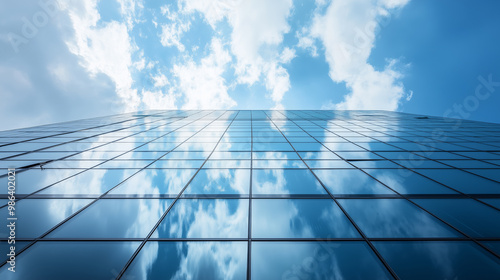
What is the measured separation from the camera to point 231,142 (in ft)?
40.3

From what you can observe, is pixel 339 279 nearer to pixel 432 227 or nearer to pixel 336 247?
pixel 336 247

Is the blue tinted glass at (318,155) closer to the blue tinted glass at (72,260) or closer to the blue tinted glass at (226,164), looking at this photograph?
the blue tinted glass at (226,164)

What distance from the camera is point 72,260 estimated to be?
4227 millimetres

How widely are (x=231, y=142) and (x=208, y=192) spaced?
19.3 feet

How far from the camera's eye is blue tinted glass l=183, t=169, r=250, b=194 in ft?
22.1

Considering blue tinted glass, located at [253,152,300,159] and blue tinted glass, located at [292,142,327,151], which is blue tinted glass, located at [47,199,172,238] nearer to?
blue tinted glass, located at [253,152,300,159]

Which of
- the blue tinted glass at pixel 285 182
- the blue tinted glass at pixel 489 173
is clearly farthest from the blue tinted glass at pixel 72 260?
the blue tinted glass at pixel 489 173

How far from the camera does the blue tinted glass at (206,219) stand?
16.1ft

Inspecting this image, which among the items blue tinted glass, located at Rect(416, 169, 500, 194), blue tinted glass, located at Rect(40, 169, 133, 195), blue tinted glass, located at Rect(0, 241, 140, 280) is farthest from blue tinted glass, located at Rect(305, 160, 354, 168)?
blue tinted glass, located at Rect(40, 169, 133, 195)

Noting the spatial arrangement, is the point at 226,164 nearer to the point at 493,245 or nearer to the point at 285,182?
the point at 285,182

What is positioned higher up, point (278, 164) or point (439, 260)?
point (278, 164)

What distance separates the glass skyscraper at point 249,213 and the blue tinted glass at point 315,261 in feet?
0.07

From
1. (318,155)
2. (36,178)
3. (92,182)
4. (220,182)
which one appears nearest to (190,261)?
(220,182)

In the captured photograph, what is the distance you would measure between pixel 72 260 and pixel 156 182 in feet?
10.7
